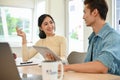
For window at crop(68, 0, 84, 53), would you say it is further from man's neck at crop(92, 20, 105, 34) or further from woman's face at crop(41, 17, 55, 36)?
man's neck at crop(92, 20, 105, 34)

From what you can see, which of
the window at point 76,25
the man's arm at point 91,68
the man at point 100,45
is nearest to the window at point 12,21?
the window at point 76,25

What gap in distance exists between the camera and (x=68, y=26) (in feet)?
16.6

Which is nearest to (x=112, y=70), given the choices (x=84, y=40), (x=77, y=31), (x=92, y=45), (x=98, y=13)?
(x=92, y=45)

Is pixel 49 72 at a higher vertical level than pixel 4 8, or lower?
lower

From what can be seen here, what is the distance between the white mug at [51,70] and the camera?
1069 mm

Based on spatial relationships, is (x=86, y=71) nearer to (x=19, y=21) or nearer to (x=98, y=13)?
(x=98, y=13)

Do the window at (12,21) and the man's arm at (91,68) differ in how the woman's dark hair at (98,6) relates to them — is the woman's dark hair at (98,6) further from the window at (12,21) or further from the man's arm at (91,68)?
the window at (12,21)

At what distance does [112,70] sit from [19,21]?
411 cm

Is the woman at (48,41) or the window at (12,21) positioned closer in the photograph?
→ the woman at (48,41)

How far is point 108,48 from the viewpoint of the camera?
1.42m

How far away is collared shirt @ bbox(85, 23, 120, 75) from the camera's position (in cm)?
138

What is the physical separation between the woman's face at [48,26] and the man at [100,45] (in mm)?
1184

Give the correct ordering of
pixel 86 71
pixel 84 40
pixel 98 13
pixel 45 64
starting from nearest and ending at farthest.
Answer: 1. pixel 45 64
2. pixel 86 71
3. pixel 98 13
4. pixel 84 40

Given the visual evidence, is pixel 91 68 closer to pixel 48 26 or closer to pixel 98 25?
pixel 98 25
